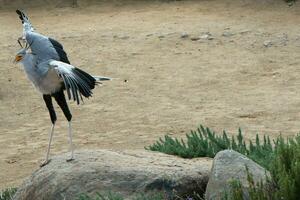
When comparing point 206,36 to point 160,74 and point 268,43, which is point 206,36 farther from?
point 160,74

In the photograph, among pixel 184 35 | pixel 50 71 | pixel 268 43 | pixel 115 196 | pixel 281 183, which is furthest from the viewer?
pixel 184 35

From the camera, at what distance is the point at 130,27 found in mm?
13273

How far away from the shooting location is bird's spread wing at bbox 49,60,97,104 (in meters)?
4.42

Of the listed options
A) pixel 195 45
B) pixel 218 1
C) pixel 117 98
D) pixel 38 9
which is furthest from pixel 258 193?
pixel 38 9

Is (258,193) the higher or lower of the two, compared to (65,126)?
higher

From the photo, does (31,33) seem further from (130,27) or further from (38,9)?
(38,9)

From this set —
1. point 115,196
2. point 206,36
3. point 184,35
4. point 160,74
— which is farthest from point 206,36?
point 115,196

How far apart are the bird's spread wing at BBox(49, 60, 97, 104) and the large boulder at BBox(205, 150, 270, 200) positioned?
3.06ft

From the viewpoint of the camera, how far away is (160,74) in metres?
10.6

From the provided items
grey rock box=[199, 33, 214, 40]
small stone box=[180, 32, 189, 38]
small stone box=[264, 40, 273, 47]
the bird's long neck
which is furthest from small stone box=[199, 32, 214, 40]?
the bird's long neck

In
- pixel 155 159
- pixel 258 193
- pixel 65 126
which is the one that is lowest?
pixel 65 126

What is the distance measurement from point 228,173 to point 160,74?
651cm

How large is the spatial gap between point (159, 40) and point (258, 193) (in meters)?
8.90

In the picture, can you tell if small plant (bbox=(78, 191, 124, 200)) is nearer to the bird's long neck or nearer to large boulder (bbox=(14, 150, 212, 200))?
large boulder (bbox=(14, 150, 212, 200))
